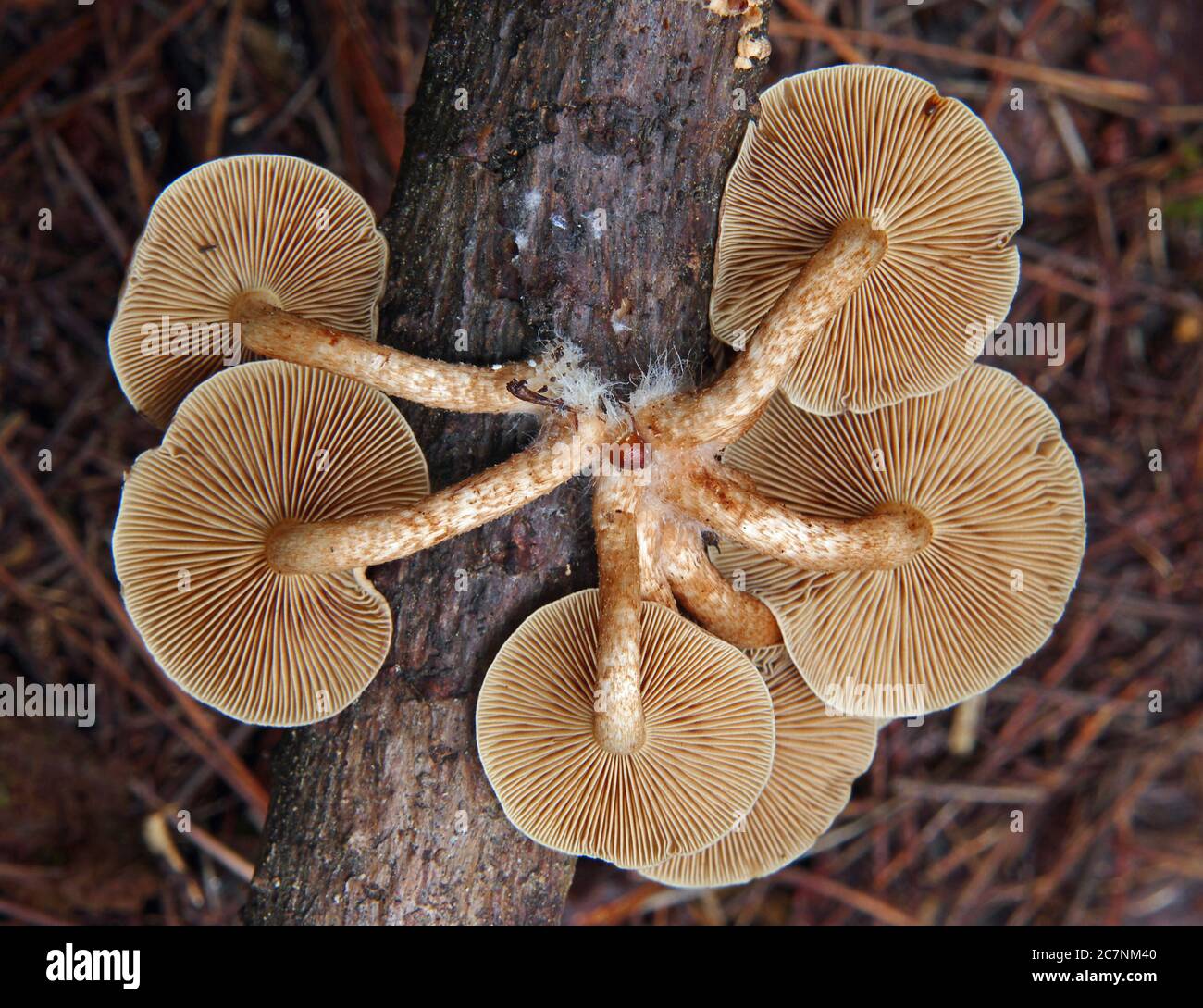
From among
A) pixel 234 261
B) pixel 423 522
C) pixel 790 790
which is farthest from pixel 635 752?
pixel 234 261

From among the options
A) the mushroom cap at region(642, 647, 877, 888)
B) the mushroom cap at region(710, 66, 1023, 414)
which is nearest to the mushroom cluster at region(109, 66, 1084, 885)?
the mushroom cap at region(710, 66, 1023, 414)

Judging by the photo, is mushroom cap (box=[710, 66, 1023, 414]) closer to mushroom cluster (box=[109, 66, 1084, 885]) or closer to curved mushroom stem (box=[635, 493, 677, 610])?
mushroom cluster (box=[109, 66, 1084, 885])

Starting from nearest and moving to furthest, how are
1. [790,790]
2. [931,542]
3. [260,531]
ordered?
[260,531], [931,542], [790,790]

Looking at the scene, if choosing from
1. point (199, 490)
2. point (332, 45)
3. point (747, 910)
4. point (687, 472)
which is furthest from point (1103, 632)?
point (332, 45)

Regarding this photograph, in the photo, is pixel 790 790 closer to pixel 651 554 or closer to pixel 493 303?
pixel 651 554

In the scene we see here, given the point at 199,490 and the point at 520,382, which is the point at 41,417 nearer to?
the point at 199,490

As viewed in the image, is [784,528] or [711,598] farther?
[711,598]
